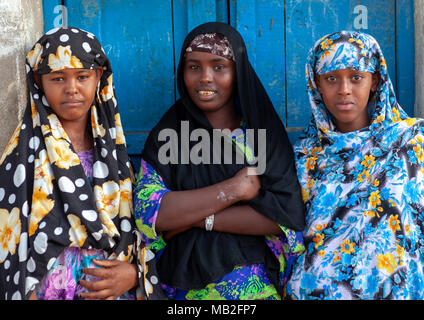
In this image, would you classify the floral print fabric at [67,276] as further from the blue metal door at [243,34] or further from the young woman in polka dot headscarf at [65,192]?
the blue metal door at [243,34]

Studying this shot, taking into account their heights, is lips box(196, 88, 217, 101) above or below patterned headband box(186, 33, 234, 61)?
below

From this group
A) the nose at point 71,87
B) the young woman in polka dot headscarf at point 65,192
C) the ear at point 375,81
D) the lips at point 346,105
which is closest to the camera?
the young woman in polka dot headscarf at point 65,192

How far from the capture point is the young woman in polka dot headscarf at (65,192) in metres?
1.95

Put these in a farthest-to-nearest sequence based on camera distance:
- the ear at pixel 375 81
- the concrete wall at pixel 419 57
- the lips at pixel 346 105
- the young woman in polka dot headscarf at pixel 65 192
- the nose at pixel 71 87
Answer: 1. the concrete wall at pixel 419 57
2. the ear at pixel 375 81
3. the lips at pixel 346 105
4. the nose at pixel 71 87
5. the young woman in polka dot headscarf at pixel 65 192

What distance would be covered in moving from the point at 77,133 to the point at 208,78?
655 mm

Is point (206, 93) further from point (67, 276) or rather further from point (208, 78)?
point (67, 276)

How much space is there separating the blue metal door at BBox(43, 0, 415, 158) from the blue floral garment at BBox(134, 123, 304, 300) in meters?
0.73

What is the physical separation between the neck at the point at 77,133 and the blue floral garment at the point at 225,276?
304 millimetres

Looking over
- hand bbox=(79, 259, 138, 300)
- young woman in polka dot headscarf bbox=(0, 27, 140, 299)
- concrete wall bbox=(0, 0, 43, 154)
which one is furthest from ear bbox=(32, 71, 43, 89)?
hand bbox=(79, 259, 138, 300)

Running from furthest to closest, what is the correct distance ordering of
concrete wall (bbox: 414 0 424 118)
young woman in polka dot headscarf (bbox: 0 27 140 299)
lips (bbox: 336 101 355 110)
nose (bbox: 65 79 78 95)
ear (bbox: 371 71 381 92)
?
concrete wall (bbox: 414 0 424 118)
ear (bbox: 371 71 381 92)
lips (bbox: 336 101 355 110)
nose (bbox: 65 79 78 95)
young woman in polka dot headscarf (bbox: 0 27 140 299)

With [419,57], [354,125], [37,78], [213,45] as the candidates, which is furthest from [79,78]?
[419,57]

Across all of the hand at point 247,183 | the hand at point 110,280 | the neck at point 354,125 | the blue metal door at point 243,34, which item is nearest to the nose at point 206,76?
the hand at point 247,183

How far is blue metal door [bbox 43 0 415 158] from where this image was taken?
2.68 metres

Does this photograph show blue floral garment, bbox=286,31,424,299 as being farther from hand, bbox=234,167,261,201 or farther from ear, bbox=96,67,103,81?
ear, bbox=96,67,103,81
